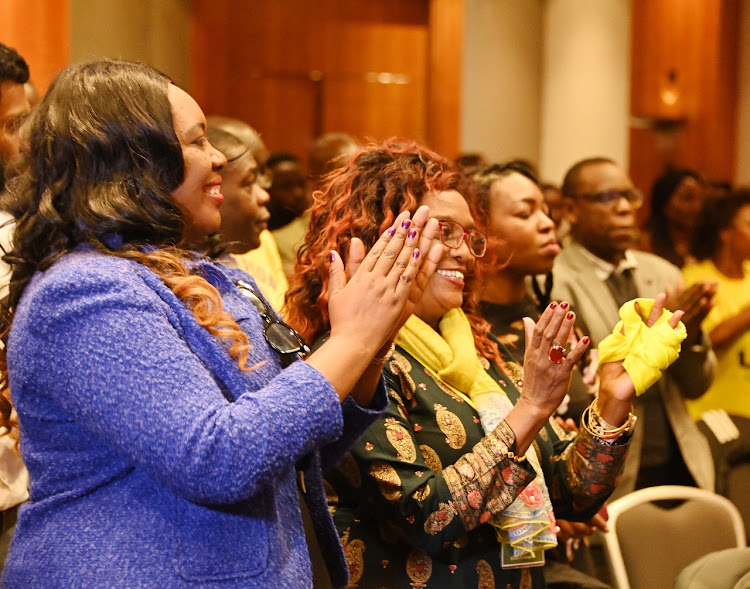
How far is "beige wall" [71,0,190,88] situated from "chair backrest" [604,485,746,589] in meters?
2.94

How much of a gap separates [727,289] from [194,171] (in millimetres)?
3202

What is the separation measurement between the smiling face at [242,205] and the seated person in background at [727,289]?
6.31ft

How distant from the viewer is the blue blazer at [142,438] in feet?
3.84

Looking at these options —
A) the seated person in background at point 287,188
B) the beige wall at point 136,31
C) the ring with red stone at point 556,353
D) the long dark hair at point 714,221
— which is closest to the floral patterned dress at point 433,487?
the ring with red stone at point 556,353

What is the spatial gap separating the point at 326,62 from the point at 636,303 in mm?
6158

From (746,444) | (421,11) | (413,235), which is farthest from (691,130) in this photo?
(413,235)

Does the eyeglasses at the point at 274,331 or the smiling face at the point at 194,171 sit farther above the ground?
the smiling face at the point at 194,171

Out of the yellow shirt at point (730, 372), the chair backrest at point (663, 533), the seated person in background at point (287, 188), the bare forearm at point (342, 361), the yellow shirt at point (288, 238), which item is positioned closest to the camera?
the bare forearm at point (342, 361)

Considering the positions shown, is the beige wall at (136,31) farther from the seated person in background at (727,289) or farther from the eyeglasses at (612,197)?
the seated person in background at (727,289)

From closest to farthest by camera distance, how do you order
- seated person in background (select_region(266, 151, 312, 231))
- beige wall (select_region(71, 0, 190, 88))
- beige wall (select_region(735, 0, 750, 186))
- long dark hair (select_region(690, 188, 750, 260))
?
long dark hair (select_region(690, 188, 750, 260)) < seated person in background (select_region(266, 151, 312, 231)) < beige wall (select_region(71, 0, 190, 88)) < beige wall (select_region(735, 0, 750, 186))

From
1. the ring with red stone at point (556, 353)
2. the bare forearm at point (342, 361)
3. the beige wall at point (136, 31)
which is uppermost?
the beige wall at point (136, 31)

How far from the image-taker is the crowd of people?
3.95 feet

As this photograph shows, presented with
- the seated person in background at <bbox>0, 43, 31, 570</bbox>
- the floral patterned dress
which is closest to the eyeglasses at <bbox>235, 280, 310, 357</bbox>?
the floral patterned dress

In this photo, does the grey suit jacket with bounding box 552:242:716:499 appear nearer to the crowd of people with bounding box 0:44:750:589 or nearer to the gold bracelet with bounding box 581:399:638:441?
the crowd of people with bounding box 0:44:750:589
